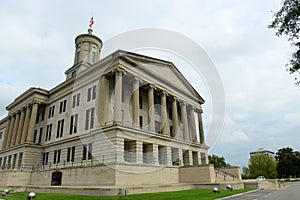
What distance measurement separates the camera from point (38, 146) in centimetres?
3875

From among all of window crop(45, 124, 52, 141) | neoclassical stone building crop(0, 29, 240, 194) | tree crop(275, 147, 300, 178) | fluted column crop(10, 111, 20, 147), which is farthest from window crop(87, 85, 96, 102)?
tree crop(275, 147, 300, 178)

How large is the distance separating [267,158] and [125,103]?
175 feet

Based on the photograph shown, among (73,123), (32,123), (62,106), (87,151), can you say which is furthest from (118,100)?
(32,123)

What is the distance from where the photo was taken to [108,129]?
2512cm

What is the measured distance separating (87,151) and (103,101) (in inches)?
270

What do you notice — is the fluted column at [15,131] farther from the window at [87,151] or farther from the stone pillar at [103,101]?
the stone pillar at [103,101]

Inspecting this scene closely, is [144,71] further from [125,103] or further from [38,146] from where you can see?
[38,146]

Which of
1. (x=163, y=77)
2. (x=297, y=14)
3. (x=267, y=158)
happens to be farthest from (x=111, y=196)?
(x=267, y=158)

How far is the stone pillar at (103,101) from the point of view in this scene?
28766 mm

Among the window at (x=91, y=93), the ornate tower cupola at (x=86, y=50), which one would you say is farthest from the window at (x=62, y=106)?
the ornate tower cupola at (x=86, y=50)

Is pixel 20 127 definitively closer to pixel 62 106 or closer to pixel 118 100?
pixel 62 106

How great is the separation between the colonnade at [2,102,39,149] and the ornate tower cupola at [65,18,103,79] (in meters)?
11.4

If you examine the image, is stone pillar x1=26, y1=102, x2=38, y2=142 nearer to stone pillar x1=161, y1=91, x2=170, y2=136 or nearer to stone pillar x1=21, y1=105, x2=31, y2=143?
stone pillar x1=21, y1=105, x2=31, y2=143

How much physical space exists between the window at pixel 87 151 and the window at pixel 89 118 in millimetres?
2711
